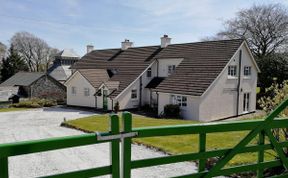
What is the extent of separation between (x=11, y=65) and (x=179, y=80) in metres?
41.3

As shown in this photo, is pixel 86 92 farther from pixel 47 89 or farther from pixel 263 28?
pixel 263 28

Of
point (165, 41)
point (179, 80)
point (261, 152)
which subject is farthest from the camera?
point (165, 41)

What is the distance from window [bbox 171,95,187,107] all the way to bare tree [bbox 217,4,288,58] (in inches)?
758

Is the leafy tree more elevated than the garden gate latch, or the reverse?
the leafy tree

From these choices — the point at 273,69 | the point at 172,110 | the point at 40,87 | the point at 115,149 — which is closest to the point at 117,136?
the point at 115,149

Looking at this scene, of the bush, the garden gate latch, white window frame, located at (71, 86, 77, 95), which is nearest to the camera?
the garden gate latch

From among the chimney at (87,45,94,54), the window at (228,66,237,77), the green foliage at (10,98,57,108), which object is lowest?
the green foliage at (10,98,57,108)

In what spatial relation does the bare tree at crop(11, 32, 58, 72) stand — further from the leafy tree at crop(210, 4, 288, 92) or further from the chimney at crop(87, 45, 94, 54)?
the leafy tree at crop(210, 4, 288, 92)

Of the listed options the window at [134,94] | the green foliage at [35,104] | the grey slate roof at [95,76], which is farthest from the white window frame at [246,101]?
the green foliage at [35,104]

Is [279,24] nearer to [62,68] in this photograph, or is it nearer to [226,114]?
[226,114]

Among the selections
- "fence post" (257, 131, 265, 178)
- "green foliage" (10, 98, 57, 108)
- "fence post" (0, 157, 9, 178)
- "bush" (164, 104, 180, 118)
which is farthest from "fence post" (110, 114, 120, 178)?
"green foliage" (10, 98, 57, 108)

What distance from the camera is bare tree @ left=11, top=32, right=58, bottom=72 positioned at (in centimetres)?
6283

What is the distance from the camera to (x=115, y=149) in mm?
2914

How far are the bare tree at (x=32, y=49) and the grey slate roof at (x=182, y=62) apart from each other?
1243 inches
